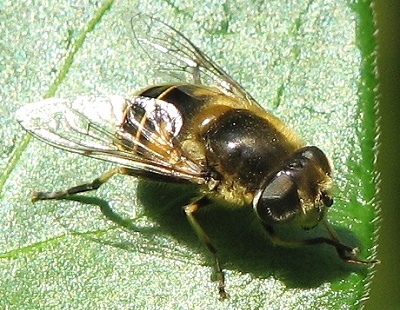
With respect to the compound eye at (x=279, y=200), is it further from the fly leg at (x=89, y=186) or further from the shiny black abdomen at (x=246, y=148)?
the fly leg at (x=89, y=186)

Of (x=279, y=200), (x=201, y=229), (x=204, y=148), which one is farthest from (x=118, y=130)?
(x=279, y=200)

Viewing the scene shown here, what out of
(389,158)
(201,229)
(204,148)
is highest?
(204,148)

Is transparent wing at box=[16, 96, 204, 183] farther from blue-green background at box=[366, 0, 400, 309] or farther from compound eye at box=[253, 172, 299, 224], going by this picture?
blue-green background at box=[366, 0, 400, 309]

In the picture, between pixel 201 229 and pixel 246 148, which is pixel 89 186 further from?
pixel 246 148

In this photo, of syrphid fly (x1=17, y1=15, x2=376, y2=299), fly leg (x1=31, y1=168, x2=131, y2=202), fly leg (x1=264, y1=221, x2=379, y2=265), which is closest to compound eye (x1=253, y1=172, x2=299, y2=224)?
syrphid fly (x1=17, y1=15, x2=376, y2=299)

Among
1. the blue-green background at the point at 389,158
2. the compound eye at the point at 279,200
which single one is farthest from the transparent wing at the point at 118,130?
the blue-green background at the point at 389,158

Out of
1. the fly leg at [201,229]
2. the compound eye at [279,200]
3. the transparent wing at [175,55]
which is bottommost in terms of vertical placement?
the fly leg at [201,229]

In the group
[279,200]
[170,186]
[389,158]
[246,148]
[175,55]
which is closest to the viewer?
[279,200]
